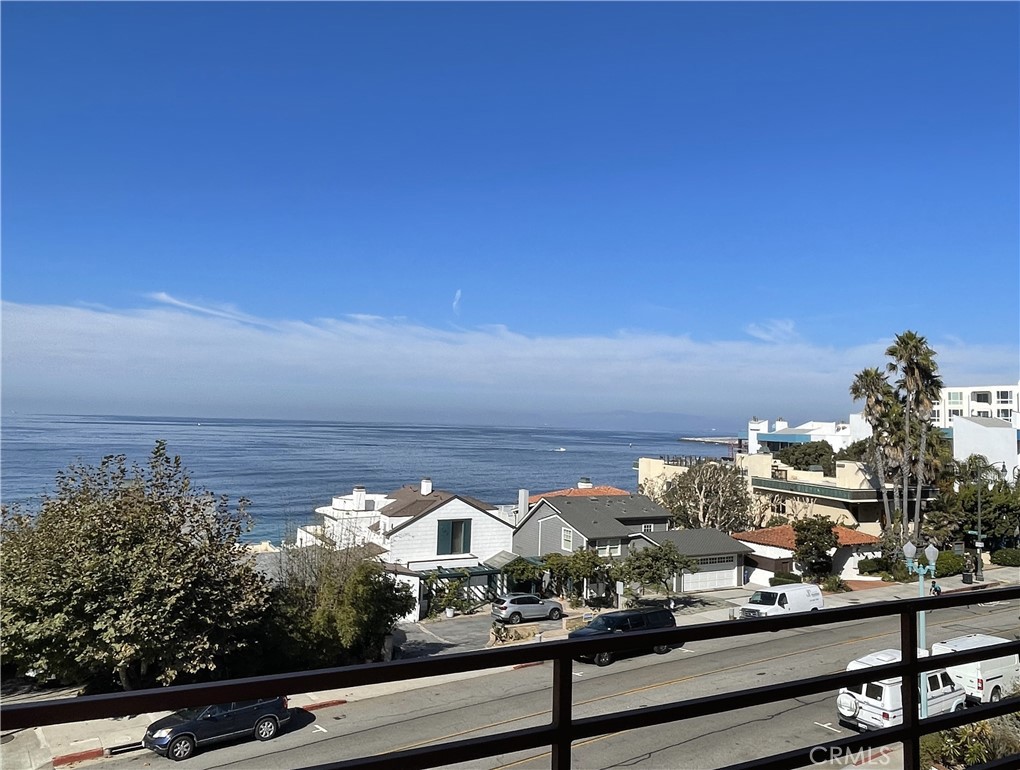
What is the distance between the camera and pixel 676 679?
16.3 ft

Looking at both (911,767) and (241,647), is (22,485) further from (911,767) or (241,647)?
(911,767)

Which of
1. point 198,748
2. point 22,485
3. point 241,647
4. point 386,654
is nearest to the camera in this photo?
point 198,748

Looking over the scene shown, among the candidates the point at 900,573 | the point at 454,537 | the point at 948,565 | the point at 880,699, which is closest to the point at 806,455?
the point at 948,565

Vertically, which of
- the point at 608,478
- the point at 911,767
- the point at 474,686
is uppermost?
the point at 911,767

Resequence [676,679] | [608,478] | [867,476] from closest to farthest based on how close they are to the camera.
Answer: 1. [676,679]
2. [867,476]
3. [608,478]

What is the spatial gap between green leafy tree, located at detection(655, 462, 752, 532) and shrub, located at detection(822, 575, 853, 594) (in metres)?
11.3

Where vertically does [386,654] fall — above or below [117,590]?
below

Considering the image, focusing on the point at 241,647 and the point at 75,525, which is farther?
the point at 241,647

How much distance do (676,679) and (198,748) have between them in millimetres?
4055

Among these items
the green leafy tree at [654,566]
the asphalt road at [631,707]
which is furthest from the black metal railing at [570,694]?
the green leafy tree at [654,566]

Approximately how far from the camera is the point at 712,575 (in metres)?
32.2

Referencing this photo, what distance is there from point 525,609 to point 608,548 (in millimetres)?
8592

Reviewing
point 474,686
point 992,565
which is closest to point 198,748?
point 474,686

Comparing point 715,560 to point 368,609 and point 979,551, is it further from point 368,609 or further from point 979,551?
point 368,609
